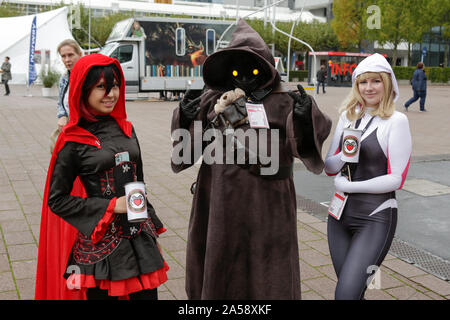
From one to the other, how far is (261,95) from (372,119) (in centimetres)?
74

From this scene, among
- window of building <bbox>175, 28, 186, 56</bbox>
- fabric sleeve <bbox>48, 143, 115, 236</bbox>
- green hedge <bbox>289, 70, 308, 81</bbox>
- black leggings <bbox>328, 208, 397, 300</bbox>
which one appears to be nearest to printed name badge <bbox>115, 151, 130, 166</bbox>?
fabric sleeve <bbox>48, 143, 115, 236</bbox>

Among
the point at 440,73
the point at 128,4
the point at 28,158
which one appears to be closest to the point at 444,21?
the point at 440,73

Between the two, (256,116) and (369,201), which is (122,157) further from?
(369,201)

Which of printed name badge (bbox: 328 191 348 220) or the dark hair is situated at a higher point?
the dark hair

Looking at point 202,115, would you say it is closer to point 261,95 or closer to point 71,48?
point 261,95

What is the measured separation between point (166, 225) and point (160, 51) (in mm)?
16320

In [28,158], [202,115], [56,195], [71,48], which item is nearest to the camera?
[56,195]

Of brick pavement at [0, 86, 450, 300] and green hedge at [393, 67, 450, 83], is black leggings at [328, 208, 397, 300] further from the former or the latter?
green hedge at [393, 67, 450, 83]

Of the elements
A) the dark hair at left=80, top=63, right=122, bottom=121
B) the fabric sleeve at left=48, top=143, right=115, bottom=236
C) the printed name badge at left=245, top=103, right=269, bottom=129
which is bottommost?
the fabric sleeve at left=48, top=143, right=115, bottom=236

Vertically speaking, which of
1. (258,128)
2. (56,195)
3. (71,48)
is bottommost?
(56,195)

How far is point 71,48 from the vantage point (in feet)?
16.6

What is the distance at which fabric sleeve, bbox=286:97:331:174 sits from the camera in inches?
95.8

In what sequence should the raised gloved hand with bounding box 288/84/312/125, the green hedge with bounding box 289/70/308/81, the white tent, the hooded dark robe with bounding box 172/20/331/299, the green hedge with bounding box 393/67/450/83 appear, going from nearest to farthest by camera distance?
the raised gloved hand with bounding box 288/84/312/125 < the hooded dark robe with bounding box 172/20/331/299 < the white tent < the green hedge with bounding box 393/67/450/83 < the green hedge with bounding box 289/70/308/81

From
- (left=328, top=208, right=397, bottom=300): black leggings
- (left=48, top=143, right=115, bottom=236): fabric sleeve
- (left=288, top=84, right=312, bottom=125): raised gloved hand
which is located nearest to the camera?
(left=48, top=143, right=115, bottom=236): fabric sleeve
